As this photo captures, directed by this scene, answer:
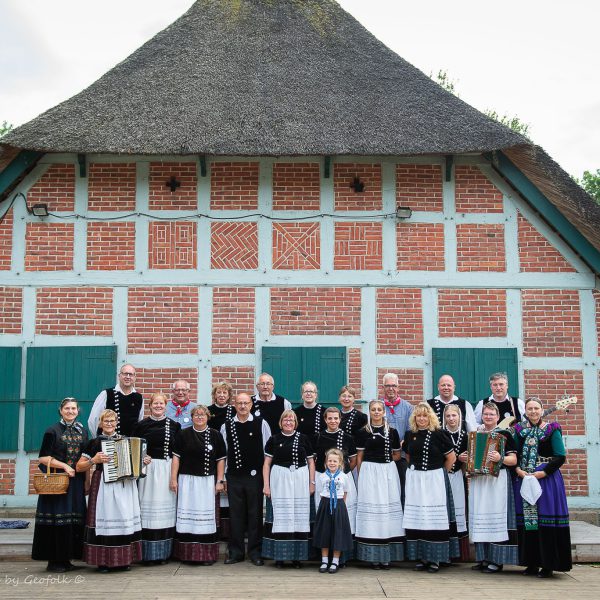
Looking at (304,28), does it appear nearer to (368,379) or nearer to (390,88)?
(390,88)

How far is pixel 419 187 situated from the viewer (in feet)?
33.4

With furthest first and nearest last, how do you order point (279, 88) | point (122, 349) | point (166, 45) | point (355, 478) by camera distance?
point (166, 45) < point (279, 88) < point (122, 349) < point (355, 478)

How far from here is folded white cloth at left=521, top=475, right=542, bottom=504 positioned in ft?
24.0

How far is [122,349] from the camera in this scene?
9.76 metres

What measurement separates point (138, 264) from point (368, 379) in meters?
3.09

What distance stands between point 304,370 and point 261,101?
11.3ft

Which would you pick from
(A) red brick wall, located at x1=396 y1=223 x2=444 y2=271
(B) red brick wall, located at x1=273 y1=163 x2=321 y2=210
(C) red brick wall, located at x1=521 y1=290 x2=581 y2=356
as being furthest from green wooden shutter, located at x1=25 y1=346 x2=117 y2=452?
(C) red brick wall, located at x1=521 y1=290 x2=581 y2=356

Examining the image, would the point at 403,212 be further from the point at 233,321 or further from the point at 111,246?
the point at 111,246

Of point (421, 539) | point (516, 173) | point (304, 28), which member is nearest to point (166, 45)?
point (304, 28)

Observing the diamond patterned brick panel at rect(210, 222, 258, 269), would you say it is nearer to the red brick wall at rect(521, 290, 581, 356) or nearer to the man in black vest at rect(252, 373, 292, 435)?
the man in black vest at rect(252, 373, 292, 435)

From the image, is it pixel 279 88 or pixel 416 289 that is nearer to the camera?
pixel 416 289

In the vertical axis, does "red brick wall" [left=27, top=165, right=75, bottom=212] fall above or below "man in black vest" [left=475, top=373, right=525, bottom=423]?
above

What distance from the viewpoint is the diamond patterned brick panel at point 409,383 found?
32.1ft

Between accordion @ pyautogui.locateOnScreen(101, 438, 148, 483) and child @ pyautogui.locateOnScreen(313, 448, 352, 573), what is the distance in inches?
66.5
